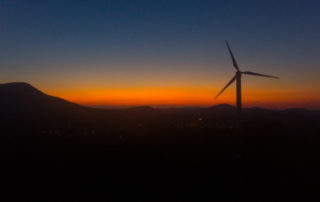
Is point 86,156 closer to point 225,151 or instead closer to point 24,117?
point 225,151

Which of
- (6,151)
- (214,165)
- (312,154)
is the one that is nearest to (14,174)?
(6,151)

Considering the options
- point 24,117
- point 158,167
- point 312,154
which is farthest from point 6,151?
point 24,117

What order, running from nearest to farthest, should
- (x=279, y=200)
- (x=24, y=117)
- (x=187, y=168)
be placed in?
(x=279, y=200)
(x=187, y=168)
(x=24, y=117)

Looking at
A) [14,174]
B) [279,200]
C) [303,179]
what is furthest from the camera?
[14,174]

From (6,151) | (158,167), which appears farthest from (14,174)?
(158,167)

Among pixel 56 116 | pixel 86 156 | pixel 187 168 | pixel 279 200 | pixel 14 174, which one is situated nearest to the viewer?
pixel 279 200

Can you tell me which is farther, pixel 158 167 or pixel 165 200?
pixel 158 167

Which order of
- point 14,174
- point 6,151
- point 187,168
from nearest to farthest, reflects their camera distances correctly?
point 14,174 → point 187,168 → point 6,151

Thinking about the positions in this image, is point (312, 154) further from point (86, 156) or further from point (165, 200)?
point (86, 156)

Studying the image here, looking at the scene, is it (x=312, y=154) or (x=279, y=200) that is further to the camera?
(x=312, y=154)
